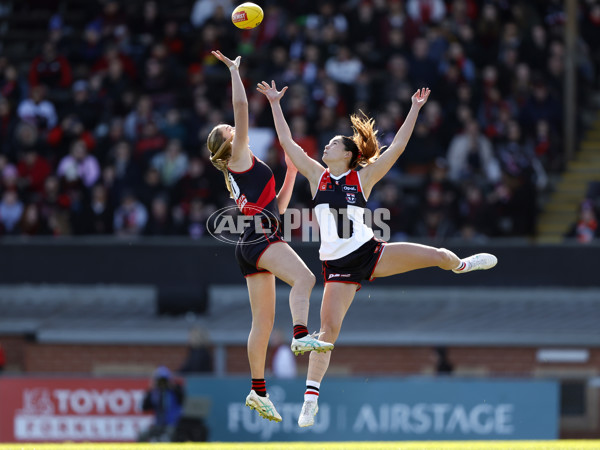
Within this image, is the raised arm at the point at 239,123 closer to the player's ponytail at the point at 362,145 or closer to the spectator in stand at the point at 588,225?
the player's ponytail at the point at 362,145

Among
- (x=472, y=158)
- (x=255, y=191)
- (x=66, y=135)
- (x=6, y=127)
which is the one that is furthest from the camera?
(x=6, y=127)

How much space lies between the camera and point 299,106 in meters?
17.0

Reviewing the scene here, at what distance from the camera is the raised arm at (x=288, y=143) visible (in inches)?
354

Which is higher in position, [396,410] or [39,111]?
[39,111]

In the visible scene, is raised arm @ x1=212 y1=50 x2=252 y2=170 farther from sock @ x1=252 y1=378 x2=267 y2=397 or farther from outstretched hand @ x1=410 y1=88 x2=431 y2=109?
sock @ x1=252 y1=378 x2=267 y2=397

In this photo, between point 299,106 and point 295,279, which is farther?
point 299,106

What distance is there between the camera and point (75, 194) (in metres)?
17.1

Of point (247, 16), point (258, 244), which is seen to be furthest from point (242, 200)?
point (247, 16)

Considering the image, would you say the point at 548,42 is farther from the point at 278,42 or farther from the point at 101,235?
the point at 101,235

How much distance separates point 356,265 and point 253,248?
0.89 meters

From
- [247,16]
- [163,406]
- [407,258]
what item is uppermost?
[247,16]

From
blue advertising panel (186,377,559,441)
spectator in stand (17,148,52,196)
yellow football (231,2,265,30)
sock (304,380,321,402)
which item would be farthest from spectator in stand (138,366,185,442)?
yellow football (231,2,265,30)

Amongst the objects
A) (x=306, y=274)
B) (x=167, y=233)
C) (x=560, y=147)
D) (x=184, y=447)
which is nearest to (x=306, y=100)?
(x=167, y=233)

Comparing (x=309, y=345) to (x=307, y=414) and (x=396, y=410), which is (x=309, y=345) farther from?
(x=396, y=410)
